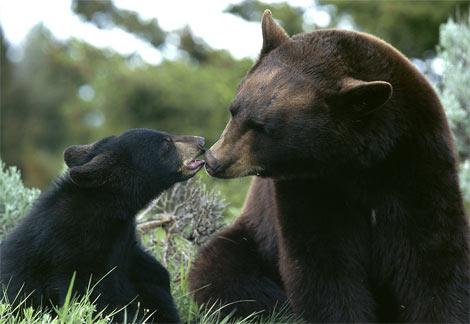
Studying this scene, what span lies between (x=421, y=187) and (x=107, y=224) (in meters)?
1.65

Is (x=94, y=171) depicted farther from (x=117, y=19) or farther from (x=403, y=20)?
(x=117, y=19)

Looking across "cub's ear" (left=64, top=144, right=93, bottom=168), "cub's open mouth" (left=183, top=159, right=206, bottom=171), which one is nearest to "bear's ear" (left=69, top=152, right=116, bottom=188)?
"cub's ear" (left=64, top=144, right=93, bottom=168)

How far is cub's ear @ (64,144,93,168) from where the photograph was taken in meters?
4.58

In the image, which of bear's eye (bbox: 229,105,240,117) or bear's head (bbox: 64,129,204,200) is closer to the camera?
bear's eye (bbox: 229,105,240,117)

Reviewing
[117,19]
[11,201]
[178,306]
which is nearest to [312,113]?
[178,306]

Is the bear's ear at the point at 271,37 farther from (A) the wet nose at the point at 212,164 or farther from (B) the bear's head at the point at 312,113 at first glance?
(A) the wet nose at the point at 212,164

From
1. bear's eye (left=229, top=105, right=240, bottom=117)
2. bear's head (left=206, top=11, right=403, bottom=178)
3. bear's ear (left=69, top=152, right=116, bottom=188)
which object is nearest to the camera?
bear's head (left=206, top=11, right=403, bottom=178)

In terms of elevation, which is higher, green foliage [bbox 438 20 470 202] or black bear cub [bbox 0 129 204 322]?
green foliage [bbox 438 20 470 202]

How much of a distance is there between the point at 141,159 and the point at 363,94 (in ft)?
4.67

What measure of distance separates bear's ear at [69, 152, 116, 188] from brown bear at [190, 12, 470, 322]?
2.33ft

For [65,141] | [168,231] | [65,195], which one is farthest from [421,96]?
[65,141]

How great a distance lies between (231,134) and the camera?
4.03m

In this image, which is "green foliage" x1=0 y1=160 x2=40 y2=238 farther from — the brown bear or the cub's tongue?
the brown bear

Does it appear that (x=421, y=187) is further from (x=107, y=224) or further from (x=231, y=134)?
(x=107, y=224)
